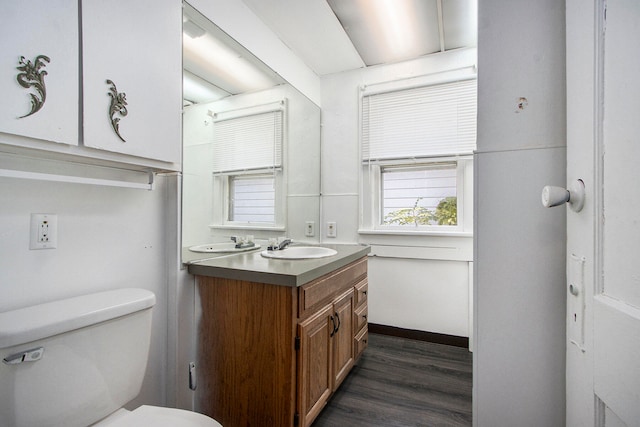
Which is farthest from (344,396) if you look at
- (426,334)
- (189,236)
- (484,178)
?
(484,178)

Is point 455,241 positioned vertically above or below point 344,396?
above

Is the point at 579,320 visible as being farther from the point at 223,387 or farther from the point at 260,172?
the point at 260,172

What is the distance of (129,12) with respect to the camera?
98 cm

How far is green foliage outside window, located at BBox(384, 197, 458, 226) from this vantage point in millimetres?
2354

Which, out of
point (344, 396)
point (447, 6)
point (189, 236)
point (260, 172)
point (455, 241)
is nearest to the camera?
point (189, 236)

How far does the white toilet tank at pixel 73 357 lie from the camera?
28.7 inches

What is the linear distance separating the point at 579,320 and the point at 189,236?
151 centimetres

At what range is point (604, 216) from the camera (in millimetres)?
577

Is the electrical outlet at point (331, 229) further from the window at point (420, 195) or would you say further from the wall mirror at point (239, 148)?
the window at point (420, 195)

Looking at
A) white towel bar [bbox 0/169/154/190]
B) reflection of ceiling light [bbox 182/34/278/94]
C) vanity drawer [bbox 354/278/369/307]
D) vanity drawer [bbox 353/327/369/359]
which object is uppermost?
reflection of ceiling light [bbox 182/34/278/94]

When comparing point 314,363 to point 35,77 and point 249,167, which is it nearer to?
point 249,167

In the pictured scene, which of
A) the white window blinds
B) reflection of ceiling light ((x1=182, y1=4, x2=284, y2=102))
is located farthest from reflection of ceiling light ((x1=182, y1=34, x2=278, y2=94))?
the white window blinds

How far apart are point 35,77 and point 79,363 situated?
0.83m

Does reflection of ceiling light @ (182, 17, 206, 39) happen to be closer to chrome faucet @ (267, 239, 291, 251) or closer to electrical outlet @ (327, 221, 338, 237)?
chrome faucet @ (267, 239, 291, 251)
